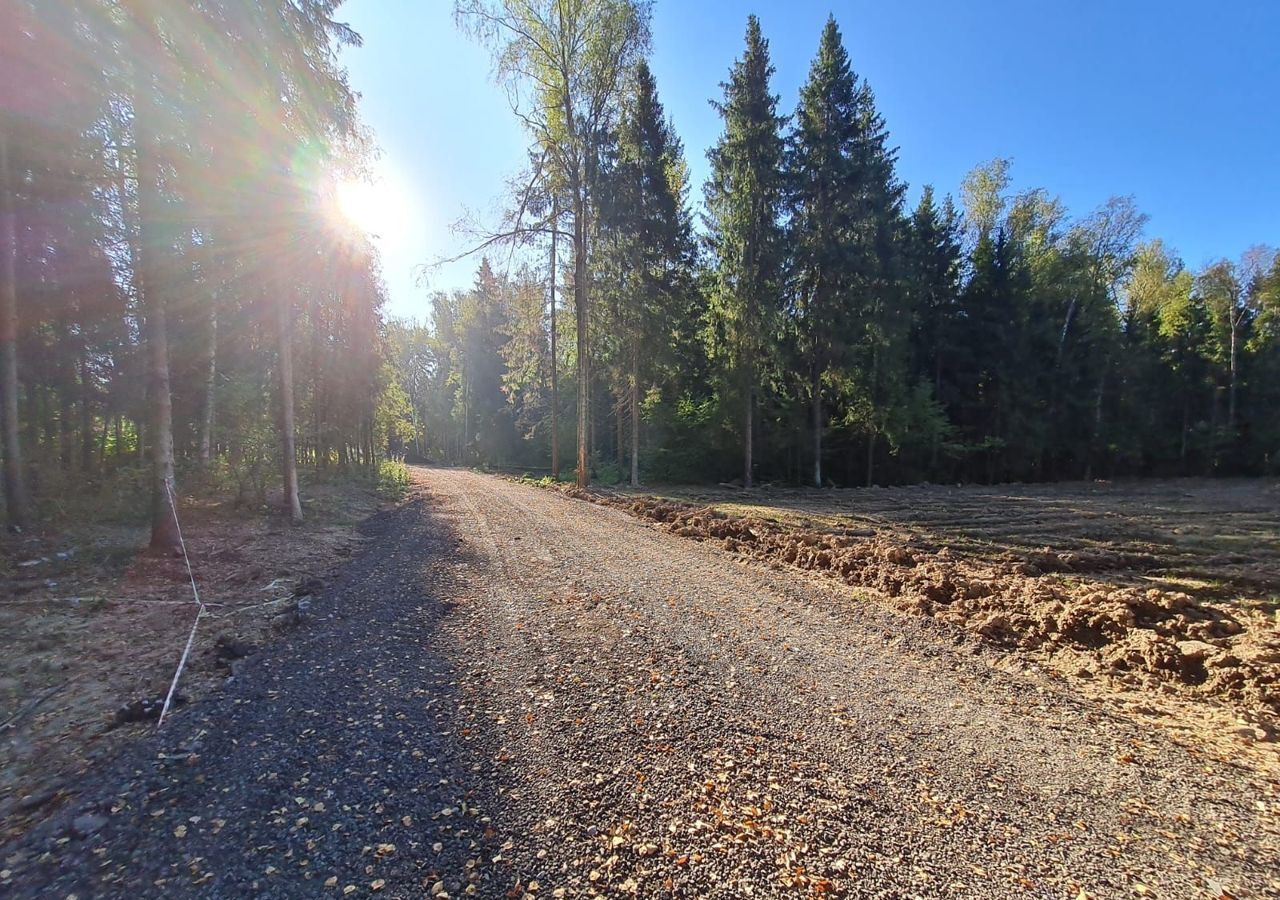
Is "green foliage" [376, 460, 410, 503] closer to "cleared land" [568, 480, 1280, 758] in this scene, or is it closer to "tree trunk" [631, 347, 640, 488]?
"tree trunk" [631, 347, 640, 488]

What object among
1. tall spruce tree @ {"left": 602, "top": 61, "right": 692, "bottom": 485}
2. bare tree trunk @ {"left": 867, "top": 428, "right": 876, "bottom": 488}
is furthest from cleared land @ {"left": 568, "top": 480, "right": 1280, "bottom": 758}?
bare tree trunk @ {"left": 867, "top": 428, "right": 876, "bottom": 488}

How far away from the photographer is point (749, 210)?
1948 cm

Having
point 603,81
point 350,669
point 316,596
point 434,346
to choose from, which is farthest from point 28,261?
point 434,346

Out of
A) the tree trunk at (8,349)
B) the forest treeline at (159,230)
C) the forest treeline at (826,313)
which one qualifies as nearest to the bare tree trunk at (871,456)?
the forest treeline at (826,313)

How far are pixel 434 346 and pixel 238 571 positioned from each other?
50673mm

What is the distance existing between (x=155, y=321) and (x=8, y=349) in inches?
138

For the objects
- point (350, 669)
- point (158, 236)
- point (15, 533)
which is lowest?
point (350, 669)

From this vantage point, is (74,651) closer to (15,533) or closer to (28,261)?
(15,533)

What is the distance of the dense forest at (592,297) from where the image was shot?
6.98 meters

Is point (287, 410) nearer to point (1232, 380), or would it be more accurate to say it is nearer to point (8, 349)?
point (8, 349)

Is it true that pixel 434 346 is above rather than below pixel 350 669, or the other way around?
above

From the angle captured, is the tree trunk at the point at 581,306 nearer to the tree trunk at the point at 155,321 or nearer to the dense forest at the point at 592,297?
the dense forest at the point at 592,297

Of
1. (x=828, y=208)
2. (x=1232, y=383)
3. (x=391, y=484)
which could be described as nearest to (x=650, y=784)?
(x=391, y=484)

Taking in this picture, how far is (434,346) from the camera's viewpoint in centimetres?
5294
